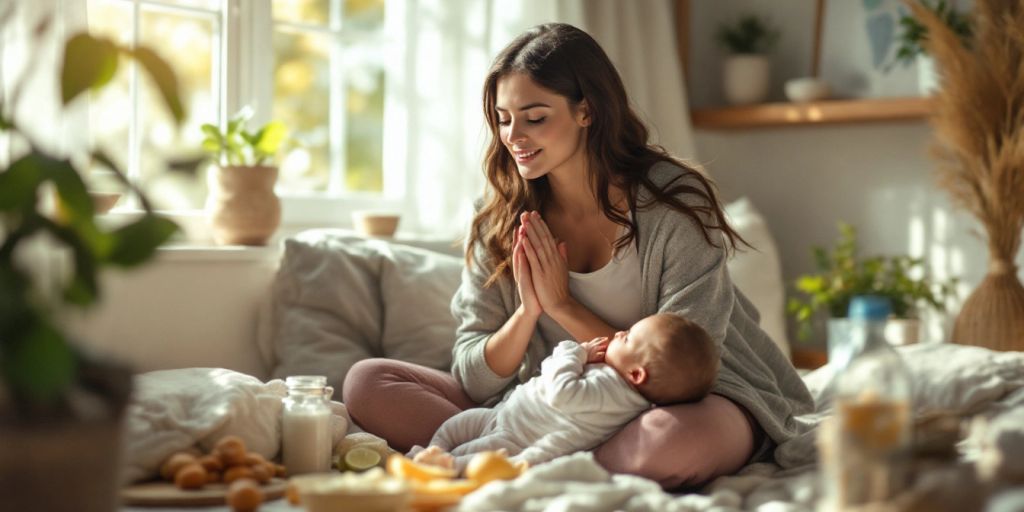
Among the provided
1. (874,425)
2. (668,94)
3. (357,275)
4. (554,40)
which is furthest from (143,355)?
(668,94)

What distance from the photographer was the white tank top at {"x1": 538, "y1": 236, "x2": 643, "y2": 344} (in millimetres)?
2324

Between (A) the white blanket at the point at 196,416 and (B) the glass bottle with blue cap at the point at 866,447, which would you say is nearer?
(B) the glass bottle with blue cap at the point at 866,447

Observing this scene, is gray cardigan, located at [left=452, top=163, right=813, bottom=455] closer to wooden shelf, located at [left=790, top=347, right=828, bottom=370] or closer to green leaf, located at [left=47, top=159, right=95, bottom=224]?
Answer: green leaf, located at [left=47, top=159, right=95, bottom=224]

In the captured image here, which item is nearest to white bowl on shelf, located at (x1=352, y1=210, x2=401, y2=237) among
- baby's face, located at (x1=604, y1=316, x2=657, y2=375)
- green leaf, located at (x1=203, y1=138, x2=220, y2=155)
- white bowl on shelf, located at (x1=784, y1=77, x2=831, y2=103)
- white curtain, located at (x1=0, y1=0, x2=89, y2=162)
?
green leaf, located at (x1=203, y1=138, x2=220, y2=155)

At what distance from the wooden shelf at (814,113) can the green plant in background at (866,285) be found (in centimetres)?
36

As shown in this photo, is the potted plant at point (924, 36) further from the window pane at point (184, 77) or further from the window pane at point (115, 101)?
the window pane at point (115, 101)

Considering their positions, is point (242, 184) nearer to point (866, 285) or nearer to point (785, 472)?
point (785, 472)

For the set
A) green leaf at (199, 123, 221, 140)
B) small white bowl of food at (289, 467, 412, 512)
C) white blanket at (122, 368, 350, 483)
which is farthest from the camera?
green leaf at (199, 123, 221, 140)

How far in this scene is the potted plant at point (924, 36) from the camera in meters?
Result: 3.49

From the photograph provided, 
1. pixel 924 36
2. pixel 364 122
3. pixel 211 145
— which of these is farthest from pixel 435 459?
pixel 924 36

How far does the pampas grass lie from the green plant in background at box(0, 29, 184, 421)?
8.48 ft

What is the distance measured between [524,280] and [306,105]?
1741mm

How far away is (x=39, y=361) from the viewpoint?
3.71ft

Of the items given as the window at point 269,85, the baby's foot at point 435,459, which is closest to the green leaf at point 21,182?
the baby's foot at point 435,459
